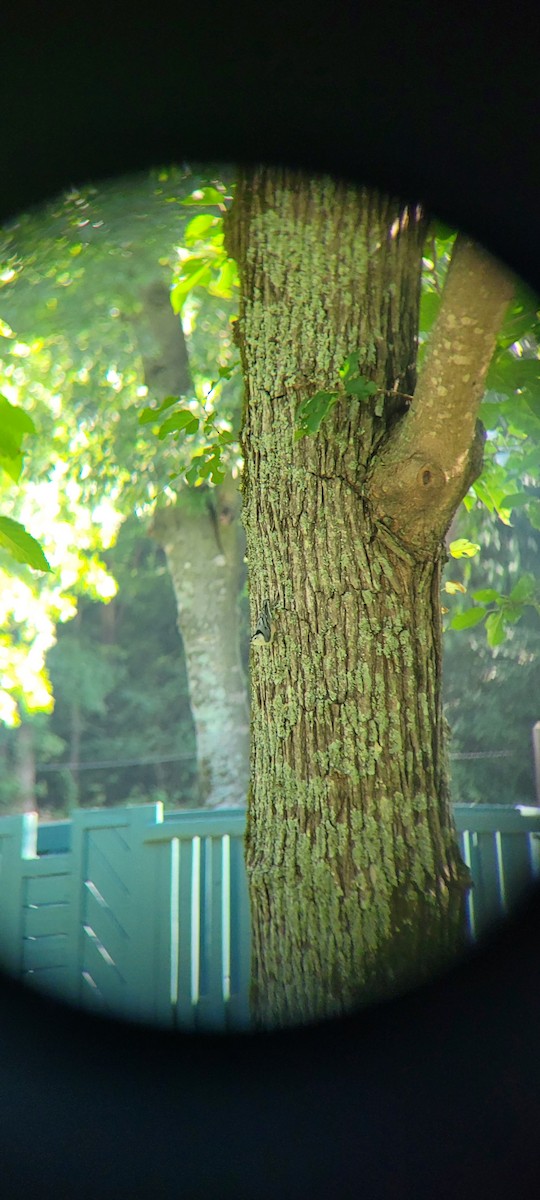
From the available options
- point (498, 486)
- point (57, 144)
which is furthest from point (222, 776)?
point (57, 144)

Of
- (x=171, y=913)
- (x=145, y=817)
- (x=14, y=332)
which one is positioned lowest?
(x=171, y=913)

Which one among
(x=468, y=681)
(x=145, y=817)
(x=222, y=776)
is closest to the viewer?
(x=145, y=817)

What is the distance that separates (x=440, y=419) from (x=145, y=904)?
8.32 ft

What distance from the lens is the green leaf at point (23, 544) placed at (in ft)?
2.67

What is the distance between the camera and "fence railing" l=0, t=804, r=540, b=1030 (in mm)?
3225

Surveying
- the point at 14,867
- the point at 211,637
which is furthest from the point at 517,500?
the point at 211,637

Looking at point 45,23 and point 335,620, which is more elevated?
point 45,23

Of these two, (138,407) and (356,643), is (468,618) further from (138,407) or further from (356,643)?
(138,407)

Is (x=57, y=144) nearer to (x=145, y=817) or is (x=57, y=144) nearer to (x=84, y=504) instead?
(x=145, y=817)

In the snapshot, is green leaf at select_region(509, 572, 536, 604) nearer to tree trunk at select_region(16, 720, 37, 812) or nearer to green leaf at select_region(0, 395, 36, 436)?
green leaf at select_region(0, 395, 36, 436)

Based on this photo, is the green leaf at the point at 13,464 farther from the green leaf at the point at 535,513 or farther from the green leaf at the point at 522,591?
the green leaf at the point at 535,513

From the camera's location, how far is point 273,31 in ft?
3.23

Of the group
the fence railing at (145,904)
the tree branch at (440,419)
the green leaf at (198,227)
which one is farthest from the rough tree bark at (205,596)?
the tree branch at (440,419)

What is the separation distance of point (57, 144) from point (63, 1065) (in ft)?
3.73
